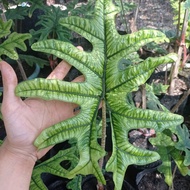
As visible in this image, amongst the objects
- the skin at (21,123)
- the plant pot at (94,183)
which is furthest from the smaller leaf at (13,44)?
the plant pot at (94,183)

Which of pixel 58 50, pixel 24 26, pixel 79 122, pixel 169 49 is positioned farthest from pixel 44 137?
pixel 24 26

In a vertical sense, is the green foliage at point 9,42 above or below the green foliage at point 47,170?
above

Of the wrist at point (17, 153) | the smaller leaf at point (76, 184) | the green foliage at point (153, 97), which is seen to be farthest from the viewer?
the green foliage at point (153, 97)

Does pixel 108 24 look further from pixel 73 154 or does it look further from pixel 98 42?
pixel 73 154

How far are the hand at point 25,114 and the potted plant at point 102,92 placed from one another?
8 centimetres

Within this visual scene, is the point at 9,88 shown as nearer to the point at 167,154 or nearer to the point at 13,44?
the point at 13,44

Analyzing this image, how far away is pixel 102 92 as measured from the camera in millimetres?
802

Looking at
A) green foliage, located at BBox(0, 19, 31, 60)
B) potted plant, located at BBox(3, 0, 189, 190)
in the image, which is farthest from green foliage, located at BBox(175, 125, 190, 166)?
green foliage, located at BBox(0, 19, 31, 60)

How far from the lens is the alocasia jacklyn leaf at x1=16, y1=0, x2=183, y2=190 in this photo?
2.47 feet

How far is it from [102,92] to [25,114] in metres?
0.21

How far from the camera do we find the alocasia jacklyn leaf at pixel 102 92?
2.47 feet

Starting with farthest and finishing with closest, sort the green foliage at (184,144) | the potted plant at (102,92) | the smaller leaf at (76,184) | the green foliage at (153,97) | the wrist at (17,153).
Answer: the green foliage at (153,97), the smaller leaf at (76,184), the green foliage at (184,144), the wrist at (17,153), the potted plant at (102,92)

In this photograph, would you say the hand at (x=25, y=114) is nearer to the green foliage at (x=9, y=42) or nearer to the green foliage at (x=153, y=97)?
the green foliage at (x=9, y=42)

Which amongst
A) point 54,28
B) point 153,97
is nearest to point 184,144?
point 153,97
